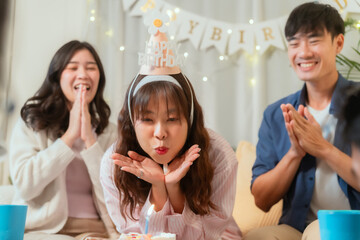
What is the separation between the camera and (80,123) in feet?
4.99

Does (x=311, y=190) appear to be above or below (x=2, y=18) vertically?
below

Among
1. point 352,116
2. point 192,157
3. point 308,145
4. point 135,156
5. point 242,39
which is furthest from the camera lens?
point 242,39

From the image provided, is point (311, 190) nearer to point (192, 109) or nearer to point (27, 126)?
point (192, 109)

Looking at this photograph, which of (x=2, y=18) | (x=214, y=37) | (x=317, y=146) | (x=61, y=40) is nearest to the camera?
(x=2, y=18)

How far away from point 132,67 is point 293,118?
3.77ft

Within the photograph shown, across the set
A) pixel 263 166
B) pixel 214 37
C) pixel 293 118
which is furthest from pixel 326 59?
pixel 214 37

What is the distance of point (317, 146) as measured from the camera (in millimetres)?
1249

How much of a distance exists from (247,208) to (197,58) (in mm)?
850

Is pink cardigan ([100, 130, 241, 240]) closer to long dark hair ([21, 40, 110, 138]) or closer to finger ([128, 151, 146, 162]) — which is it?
finger ([128, 151, 146, 162])

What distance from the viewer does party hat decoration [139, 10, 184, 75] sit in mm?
1132

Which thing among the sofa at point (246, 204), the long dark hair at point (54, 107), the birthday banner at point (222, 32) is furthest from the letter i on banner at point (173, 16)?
the sofa at point (246, 204)

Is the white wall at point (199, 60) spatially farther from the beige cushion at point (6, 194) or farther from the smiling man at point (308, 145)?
the smiling man at point (308, 145)

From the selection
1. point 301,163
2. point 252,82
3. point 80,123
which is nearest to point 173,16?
point 252,82

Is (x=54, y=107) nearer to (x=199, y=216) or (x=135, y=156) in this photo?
(x=135, y=156)
